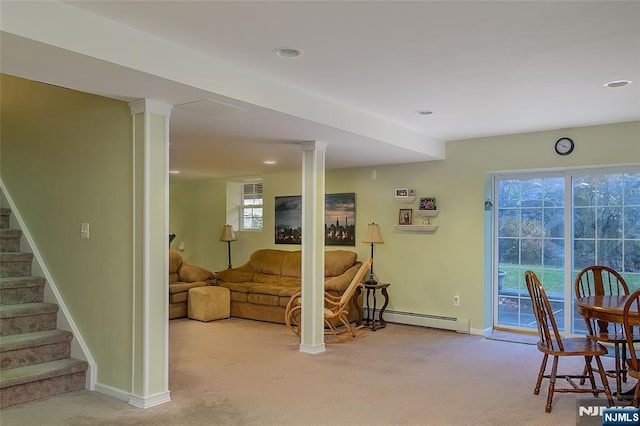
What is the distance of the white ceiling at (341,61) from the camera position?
8.33ft

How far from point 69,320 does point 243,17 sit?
2834mm

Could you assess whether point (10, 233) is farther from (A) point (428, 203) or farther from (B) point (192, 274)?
(A) point (428, 203)

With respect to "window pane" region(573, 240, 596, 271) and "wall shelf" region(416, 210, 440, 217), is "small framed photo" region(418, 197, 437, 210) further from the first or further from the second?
"window pane" region(573, 240, 596, 271)

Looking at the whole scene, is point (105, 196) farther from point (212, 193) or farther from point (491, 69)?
point (212, 193)

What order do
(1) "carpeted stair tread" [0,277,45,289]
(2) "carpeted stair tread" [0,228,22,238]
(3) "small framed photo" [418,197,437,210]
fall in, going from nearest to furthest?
(1) "carpeted stair tread" [0,277,45,289], (2) "carpeted stair tread" [0,228,22,238], (3) "small framed photo" [418,197,437,210]

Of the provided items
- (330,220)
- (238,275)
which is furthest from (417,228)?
(238,275)

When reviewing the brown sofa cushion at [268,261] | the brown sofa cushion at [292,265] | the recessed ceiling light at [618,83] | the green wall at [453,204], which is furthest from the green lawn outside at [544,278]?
the brown sofa cushion at [268,261]

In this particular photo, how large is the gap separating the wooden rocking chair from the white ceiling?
1622mm

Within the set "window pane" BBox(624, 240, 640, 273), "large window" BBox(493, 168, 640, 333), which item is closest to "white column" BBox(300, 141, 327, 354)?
"large window" BBox(493, 168, 640, 333)

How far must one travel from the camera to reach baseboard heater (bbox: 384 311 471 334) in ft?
20.1

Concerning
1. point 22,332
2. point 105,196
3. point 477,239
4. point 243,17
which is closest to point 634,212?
point 477,239

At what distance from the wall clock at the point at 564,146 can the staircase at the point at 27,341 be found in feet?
16.7

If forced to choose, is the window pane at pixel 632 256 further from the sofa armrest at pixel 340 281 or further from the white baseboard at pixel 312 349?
the white baseboard at pixel 312 349

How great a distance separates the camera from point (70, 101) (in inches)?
164
